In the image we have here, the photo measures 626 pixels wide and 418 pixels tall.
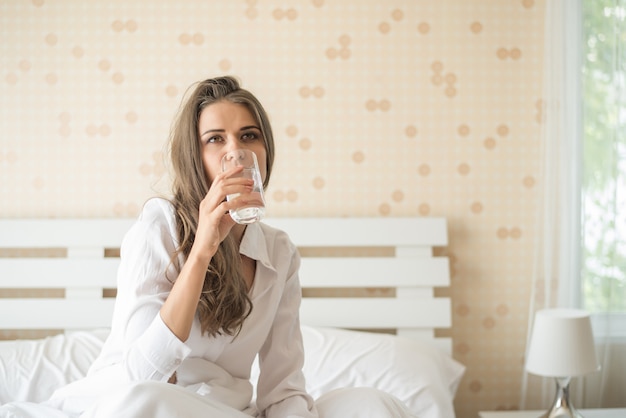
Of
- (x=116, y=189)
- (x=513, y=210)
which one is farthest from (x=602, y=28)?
(x=116, y=189)

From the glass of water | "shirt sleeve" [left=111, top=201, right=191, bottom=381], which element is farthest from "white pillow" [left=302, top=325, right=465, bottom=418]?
the glass of water

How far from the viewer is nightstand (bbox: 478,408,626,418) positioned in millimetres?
2607

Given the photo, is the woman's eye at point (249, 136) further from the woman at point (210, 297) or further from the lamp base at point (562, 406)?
the lamp base at point (562, 406)

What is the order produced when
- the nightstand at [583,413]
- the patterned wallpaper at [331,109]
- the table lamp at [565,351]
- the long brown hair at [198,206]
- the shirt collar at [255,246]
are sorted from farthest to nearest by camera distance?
1. the patterned wallpaper at [331,109]
2. the nightstand at [583,413]
3. the table lamp at [565,351]
4. the shirt collar at [255,246]
5. the long brown hair at [198,206]

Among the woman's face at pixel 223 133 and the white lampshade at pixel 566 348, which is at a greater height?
the woman's face at pixel 223 133

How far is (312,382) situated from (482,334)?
89 cm

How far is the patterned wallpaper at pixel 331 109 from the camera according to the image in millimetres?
2920

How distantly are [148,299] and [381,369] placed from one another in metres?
1.12

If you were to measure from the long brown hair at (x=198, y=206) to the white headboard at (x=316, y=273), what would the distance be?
126cm

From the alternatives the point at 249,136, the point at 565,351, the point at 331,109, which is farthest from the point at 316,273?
the point at 249,136

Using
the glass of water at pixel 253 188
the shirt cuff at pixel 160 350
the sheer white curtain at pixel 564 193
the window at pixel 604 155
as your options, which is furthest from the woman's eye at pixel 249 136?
the window at pixel 604 155

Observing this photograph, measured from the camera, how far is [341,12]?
293cm

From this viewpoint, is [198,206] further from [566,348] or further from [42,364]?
[566,348]

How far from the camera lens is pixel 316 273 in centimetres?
283
